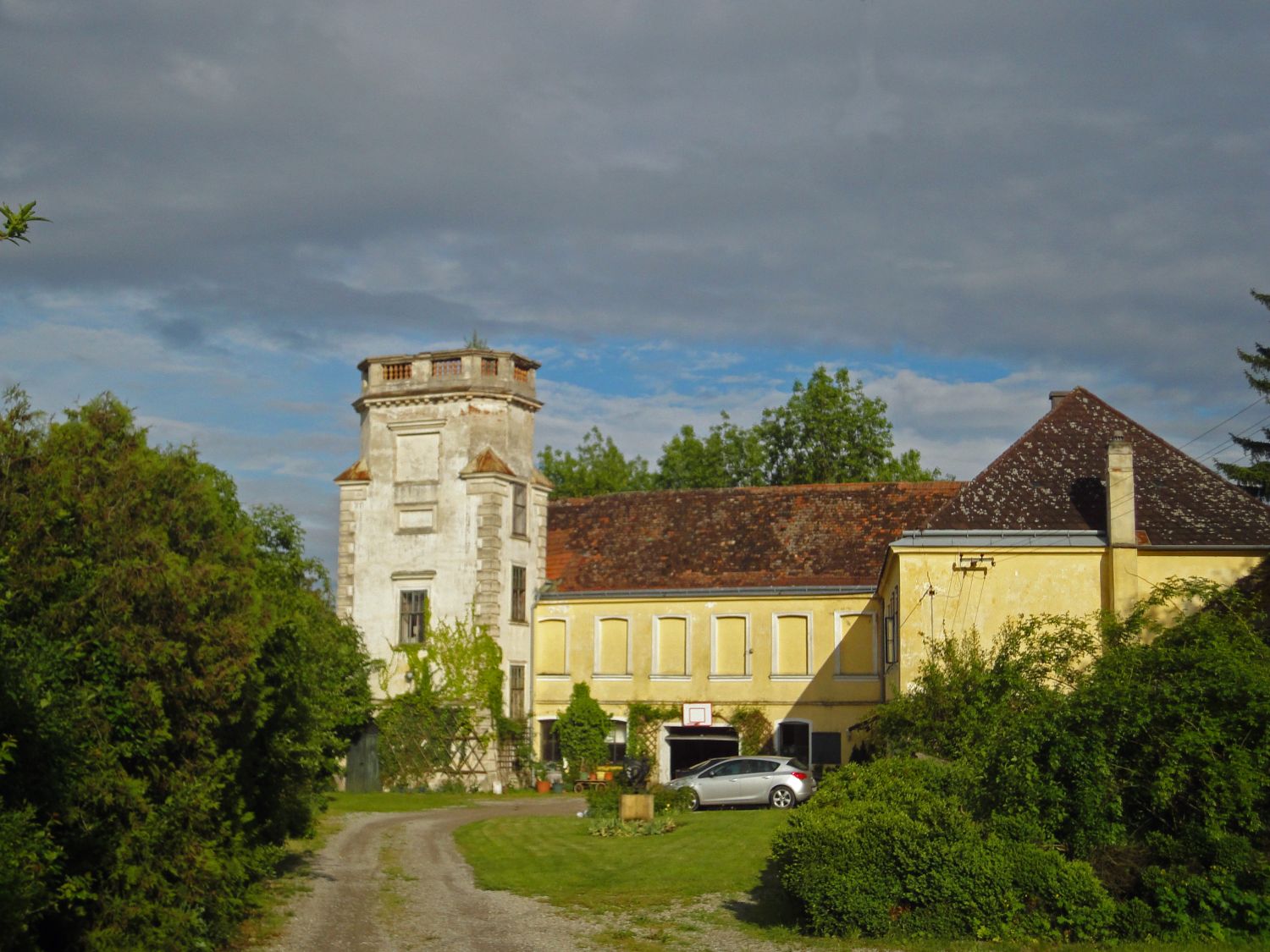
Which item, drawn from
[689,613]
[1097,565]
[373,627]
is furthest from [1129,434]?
[373,627]

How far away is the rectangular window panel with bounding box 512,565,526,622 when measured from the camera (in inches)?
1699

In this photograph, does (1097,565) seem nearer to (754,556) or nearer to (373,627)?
(754,556)

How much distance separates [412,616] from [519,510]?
4645 mm

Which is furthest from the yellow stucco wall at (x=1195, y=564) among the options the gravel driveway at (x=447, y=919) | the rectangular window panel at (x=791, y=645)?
the rectangular window panel at (x=791, y=645)

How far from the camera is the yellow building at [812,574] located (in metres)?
28.8

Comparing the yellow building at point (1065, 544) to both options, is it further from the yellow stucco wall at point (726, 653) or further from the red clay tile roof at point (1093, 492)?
the yellow stucco wall at point (726, 653)

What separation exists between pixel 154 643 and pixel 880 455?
46.6 metres

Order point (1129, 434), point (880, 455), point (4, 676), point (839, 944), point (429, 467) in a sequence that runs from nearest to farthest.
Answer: point (4, 676)
point (839, 944)
point (1129, 434)
point (429, 467)
point (880, 455)

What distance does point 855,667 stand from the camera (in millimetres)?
40406

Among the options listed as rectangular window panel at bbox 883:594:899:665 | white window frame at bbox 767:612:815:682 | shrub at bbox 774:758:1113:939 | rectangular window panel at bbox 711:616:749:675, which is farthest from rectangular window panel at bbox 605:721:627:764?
shrub at bbox 774:758:1113:939

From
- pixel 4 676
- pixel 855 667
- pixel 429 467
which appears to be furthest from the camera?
pixel 429 467

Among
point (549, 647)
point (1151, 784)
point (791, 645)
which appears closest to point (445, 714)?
point (549, 647)

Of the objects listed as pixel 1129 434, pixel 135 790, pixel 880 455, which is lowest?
pixel 135 790

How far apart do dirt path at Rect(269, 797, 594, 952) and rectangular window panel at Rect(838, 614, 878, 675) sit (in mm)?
17336
